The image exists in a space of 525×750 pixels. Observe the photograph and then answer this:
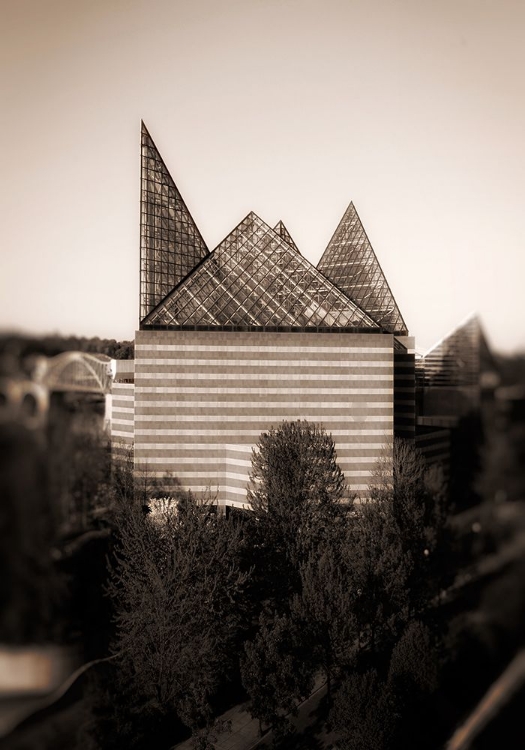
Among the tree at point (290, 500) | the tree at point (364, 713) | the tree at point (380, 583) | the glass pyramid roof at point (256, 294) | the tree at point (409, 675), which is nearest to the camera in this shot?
the tree at point (409, 675)

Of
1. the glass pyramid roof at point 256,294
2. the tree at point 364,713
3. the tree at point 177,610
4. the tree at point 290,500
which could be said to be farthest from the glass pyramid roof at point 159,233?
the tree at point 364,713

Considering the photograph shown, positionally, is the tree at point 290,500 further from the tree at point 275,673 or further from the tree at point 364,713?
the tree at point 364,713

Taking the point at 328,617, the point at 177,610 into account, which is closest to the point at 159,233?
the point at 177,610

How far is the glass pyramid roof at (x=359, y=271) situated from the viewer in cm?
5619

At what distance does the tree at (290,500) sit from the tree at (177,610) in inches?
129

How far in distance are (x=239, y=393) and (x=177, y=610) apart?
20.4m

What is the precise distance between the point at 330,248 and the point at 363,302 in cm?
771

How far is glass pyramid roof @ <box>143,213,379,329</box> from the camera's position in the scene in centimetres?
4141

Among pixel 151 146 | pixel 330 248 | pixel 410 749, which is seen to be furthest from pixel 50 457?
pixel 330 248

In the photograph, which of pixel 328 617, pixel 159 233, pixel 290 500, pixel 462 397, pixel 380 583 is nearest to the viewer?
pixel 462 397

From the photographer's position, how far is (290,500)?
3025 cm

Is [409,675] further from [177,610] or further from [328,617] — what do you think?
[177,610]

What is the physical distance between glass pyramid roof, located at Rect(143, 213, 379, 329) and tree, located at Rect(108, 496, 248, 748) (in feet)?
61.8

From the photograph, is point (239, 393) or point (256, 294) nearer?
point (239, 393)
